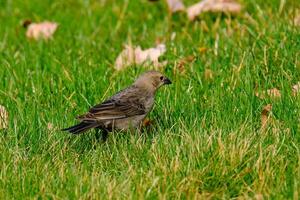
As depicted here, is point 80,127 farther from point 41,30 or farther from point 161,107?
point 41,30

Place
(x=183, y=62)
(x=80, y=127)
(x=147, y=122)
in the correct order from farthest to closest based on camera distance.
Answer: (x=183, y=62) < (x=147, y=122) < (x=80, y=127)

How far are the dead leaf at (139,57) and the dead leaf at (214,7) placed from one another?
3.40ft

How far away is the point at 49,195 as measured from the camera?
5.00 meters

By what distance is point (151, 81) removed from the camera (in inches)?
259

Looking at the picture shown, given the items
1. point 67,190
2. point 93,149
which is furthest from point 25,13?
point 67,190

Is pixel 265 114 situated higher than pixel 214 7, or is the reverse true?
pixel 214 7

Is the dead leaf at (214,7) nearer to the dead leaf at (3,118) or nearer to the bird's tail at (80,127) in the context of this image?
the dead leaf at (3,118)

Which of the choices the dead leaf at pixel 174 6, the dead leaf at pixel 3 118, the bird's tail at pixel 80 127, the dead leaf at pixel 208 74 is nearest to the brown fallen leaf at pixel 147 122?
the bird's tail at pixel 80 127

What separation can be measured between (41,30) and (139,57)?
5.01 feet

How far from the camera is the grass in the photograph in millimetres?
5078

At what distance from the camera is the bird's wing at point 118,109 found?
6066 mm

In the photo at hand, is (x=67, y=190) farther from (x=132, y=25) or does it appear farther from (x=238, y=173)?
(x=132, y=25)

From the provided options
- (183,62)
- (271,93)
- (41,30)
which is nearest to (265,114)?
(271,93)

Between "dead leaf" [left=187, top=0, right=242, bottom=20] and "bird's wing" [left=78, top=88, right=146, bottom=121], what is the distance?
8.42 feet
